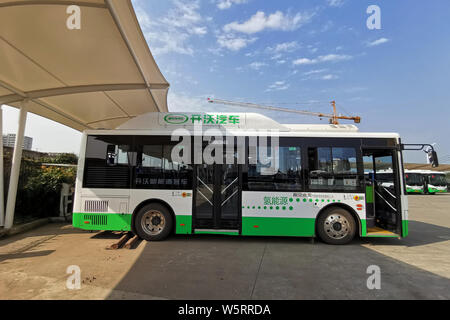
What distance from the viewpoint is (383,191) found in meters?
6.29

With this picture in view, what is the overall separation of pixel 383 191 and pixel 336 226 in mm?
1841

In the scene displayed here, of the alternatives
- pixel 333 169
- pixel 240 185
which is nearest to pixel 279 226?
pixel 240 185

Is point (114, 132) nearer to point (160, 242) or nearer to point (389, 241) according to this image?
point (160, 242)

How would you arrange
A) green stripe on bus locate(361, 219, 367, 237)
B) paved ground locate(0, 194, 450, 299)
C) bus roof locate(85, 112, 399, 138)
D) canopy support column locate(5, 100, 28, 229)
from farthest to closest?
canopy support column locate(5, 100, 28, 229)
bus roof locate(85, 112, 399, 138)
green stripe on bus locate(361, 219, 367, 237)
paved ground locate(0, 194, 450, 299)

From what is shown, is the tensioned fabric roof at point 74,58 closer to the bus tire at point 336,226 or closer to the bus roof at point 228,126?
the bus roof at point 228,126

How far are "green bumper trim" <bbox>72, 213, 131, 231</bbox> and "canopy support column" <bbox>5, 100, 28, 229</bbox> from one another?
7.92ft

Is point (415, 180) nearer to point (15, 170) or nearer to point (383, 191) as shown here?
point (383, 191)

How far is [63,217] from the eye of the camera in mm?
8430

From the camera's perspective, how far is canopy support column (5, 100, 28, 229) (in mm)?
6602

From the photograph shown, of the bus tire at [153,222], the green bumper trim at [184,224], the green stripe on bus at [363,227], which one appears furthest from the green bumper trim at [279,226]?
the bus tire at [153,222]

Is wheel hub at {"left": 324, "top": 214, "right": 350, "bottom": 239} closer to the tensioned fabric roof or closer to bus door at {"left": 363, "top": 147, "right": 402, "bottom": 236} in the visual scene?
bus door at {"left": 363, "top": 147, "right": 402, "bottom": 236}

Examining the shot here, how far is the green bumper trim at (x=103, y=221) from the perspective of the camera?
5977 mm

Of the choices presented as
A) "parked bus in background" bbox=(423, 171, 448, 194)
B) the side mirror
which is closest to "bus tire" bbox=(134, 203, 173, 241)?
the side mirror

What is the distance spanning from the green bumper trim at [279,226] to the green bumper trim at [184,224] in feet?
4.70
